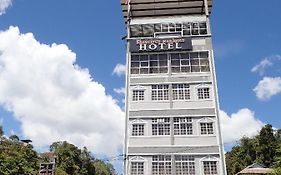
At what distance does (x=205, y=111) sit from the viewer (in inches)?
1222

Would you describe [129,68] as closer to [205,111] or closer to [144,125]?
[144,125]

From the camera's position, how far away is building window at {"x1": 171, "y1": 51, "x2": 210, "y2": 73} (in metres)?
33.2

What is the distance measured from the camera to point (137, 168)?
29.9 m

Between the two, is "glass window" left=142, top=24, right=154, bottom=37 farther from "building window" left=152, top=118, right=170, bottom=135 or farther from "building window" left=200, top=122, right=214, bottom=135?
"building window" left=200, top=122, right=214, bottom=135

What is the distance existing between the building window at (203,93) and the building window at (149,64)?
364 cm

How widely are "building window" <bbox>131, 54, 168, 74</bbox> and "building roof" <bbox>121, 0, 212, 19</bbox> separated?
220 inches

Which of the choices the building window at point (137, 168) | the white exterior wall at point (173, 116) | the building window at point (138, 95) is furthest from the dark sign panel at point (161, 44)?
the building window at point (137, 168)

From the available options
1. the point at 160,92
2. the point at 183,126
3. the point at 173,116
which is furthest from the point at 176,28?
the point at 183,126

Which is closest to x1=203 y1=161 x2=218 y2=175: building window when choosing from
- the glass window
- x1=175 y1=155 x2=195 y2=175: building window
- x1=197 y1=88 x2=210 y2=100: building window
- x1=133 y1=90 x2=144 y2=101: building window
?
x1=175 y1=155 x2=195 y2=175: building window

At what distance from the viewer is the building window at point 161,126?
31.0 m

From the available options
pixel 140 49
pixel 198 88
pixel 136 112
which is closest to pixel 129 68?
pixel 140 49

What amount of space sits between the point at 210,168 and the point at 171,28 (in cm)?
1410

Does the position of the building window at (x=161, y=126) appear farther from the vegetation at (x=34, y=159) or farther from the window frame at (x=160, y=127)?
the vegetation at (x=34, y=159)

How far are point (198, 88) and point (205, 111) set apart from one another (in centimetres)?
229
